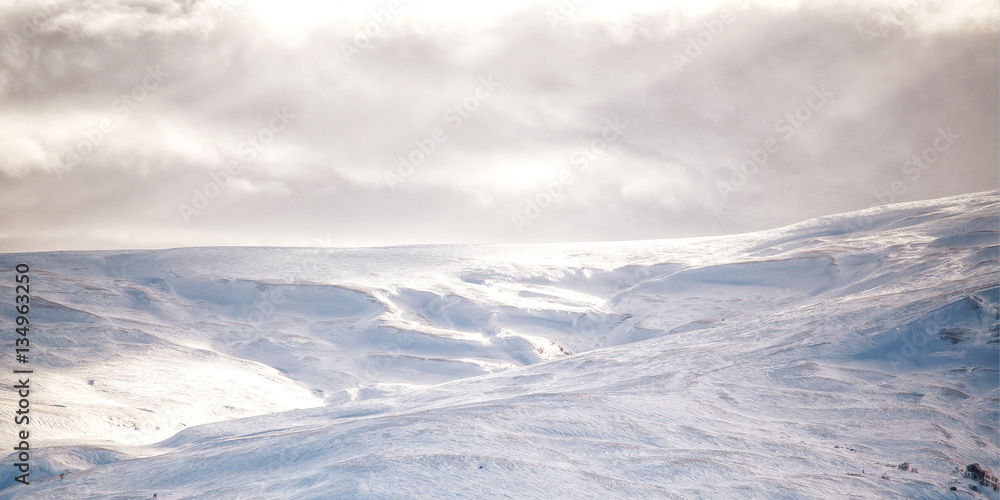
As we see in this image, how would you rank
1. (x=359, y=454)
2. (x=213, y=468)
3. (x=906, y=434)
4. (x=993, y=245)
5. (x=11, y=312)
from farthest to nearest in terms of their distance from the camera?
(x=11, y=312)
(x=993, y=245)
(x=906, y=434)
(x=213, y=468)
(x=359, y=454)

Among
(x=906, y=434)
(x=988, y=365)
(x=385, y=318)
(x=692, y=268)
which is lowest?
(x=906, y=434)

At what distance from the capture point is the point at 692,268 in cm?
3170

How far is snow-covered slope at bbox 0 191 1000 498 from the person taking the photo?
342 inches

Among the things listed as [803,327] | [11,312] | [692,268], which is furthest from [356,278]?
[803,327]

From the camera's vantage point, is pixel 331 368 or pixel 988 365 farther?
pixel 331 368

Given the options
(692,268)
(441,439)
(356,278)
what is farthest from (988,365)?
(356,278)

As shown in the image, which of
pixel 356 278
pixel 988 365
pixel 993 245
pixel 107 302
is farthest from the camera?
pixel 356 278

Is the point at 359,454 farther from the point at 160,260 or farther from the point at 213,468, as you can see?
the point at 160,260

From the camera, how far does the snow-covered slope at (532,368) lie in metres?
8.70

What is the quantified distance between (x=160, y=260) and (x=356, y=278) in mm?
11649

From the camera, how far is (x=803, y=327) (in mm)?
17328

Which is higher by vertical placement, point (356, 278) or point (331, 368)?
point (356, 278)

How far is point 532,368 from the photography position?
18.1 m

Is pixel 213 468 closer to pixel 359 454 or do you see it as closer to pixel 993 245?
pixel 359 454
